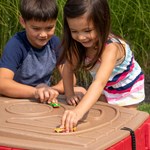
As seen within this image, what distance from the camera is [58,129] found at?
7.45ft

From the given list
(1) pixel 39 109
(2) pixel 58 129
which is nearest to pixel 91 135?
(2) pixel 58 129

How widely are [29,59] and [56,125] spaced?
102 cm

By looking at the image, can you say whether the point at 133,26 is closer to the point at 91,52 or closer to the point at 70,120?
the point at 91,52

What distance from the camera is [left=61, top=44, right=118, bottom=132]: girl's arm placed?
235 centimetres

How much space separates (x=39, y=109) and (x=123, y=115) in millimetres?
459

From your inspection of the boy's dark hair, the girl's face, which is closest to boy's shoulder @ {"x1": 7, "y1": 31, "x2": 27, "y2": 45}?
the boy's dark hair

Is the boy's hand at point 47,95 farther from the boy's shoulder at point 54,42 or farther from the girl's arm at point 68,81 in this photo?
the boy's shoulder at point 54,42

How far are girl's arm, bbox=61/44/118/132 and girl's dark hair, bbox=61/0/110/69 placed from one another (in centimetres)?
7

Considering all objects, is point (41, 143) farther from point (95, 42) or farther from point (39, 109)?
point (95, 42)

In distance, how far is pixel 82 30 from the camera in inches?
103

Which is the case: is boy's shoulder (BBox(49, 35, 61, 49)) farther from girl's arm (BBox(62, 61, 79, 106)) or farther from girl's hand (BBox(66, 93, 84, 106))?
girl's hand (BBox(66, 93, 84, 106))

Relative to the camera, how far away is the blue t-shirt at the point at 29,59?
10.6 feet

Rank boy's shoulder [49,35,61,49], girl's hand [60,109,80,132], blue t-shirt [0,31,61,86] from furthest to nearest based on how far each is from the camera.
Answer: boy's shoulder [49,35,61,49] → blue t-shirt [0,31,61,86] → girl's hand [60,109,80,132]

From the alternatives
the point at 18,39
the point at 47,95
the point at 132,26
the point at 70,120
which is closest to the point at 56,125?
the point at 70,120
